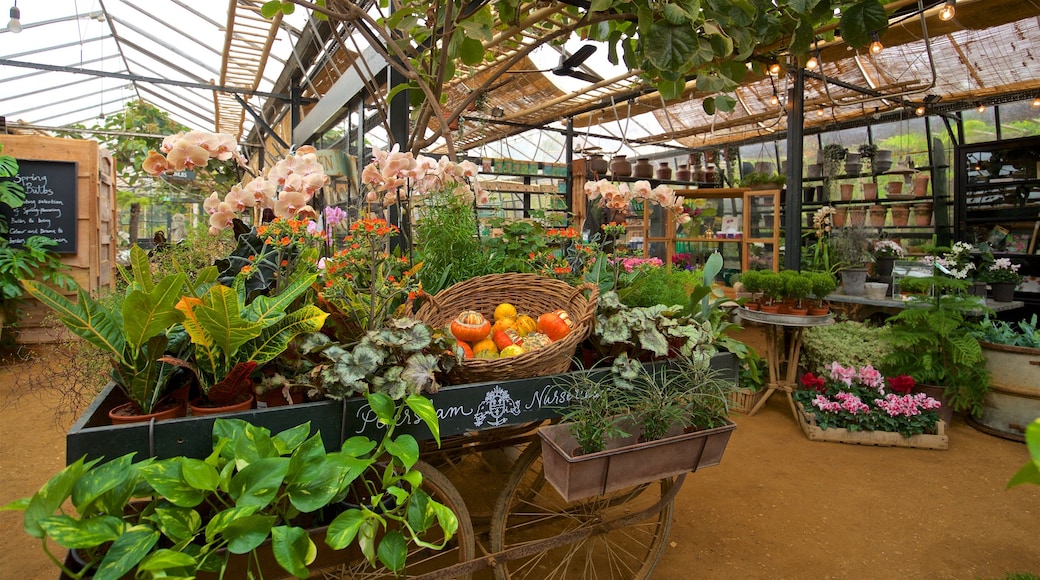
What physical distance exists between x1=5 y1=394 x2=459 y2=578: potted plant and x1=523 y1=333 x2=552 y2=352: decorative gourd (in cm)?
43

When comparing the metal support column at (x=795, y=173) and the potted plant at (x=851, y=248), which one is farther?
the potted plant at (x=851, y=248)

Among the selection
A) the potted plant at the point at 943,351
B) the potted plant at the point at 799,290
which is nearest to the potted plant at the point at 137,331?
the potted plant at the point at 799,290

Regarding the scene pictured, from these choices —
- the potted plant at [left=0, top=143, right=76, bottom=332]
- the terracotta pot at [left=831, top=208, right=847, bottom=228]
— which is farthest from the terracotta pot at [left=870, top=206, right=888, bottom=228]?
the potted plant at [left=0, top=143, right=76, bottom=332]

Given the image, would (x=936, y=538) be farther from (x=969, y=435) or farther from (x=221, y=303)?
(x=221, y=303)

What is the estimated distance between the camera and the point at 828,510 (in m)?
2.51

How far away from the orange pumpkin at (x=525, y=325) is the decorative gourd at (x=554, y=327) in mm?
49

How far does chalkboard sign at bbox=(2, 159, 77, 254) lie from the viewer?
4922mm

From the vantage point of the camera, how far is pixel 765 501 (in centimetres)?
259

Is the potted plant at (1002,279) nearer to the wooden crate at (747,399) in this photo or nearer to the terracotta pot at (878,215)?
the terracotta pot at (878,215)

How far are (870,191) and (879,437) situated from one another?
4732 mm

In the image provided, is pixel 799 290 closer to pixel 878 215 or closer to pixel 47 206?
pixel 878 215

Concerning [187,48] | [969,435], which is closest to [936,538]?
[969,435]

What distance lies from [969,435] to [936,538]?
1.63m

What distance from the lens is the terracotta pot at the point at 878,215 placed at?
658cm
